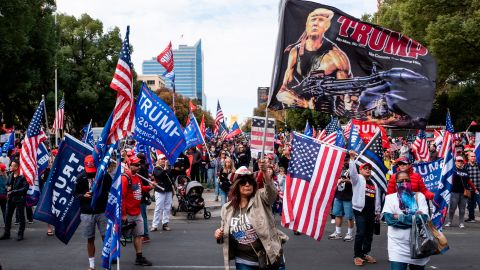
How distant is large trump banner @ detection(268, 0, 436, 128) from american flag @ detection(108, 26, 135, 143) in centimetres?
275

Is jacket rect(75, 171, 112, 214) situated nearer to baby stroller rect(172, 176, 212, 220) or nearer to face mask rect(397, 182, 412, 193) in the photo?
face mask rect(397, 182, 412, 193)

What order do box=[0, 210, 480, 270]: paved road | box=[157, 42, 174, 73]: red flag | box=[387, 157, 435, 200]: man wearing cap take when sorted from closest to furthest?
box=[387, 157, 435, 200]: man wearing cap → box=[0, 210, 480, 270]: paved road → box=[157, 42, 174, 73]: red flag

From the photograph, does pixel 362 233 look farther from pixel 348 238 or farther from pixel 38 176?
pixel 38 176

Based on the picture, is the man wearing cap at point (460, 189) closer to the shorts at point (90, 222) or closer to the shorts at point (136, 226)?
the shorts at point (136, 226)

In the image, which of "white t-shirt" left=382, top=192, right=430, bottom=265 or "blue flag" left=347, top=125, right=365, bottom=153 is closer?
"white t-shirt" left=382, top=192, right=430, bottom=265

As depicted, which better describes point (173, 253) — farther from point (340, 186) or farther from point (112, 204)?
point (340, 186)

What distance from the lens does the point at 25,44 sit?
26.1m

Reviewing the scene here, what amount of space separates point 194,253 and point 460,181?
7282 mm

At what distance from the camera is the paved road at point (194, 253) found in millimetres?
8492

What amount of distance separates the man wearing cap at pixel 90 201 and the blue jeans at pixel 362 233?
3943mm

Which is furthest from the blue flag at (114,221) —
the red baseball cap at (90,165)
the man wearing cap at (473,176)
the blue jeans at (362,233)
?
the man wearing cap at (473,176)

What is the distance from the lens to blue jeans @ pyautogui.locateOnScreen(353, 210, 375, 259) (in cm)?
838

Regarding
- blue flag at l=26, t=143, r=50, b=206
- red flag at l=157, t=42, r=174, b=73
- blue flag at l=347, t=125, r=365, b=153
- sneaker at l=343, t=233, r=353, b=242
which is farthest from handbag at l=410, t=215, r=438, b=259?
red flag at l=157, t=42, r=174, b=73

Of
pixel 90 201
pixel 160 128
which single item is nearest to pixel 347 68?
pixel 90 201
